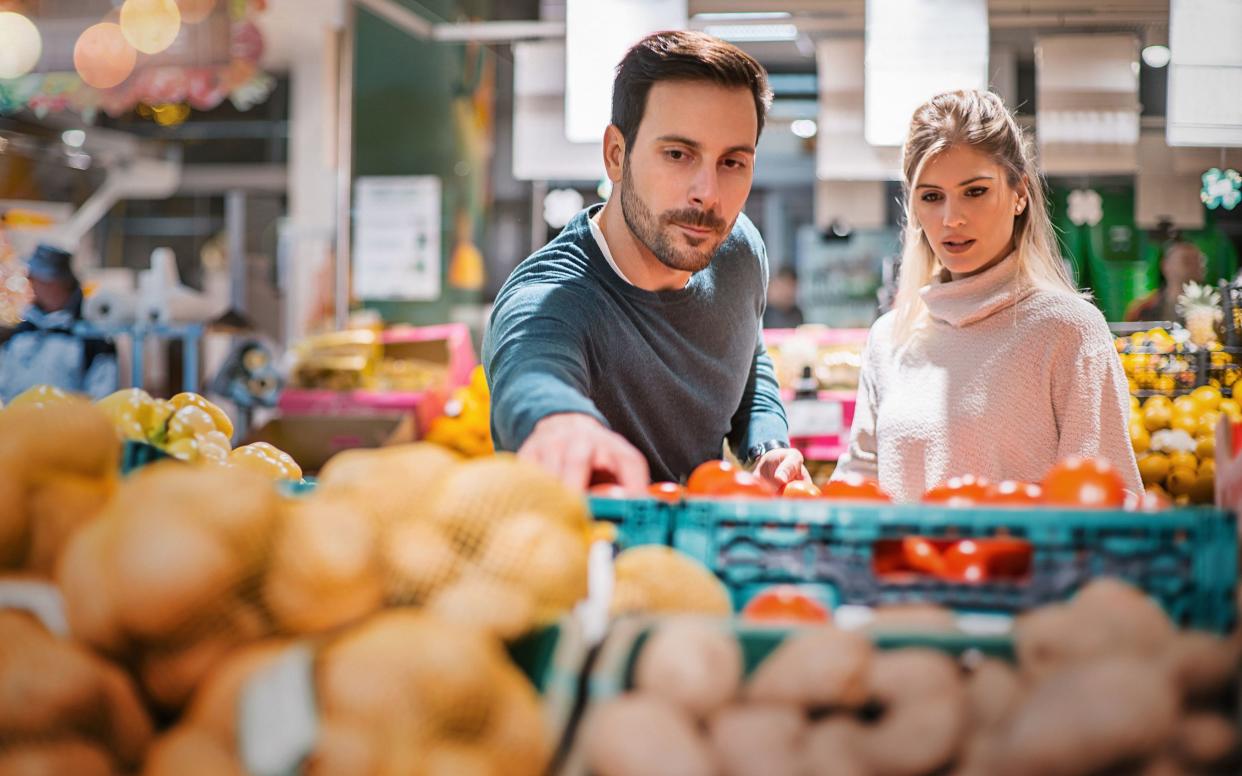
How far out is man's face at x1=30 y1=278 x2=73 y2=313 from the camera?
5.75m

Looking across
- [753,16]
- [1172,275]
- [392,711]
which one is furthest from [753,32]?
[392,711]

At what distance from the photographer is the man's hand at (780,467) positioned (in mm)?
2051

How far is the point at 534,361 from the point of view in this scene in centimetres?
171

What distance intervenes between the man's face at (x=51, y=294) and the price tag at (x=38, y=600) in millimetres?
5322

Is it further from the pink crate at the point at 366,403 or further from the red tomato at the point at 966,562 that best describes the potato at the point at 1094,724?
the pink crate at the point at 366,403

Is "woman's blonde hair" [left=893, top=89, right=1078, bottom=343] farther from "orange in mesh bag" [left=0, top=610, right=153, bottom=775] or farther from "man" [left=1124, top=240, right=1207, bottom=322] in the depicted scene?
"man" [left=1124, top=240, right=1207, bottom=322]

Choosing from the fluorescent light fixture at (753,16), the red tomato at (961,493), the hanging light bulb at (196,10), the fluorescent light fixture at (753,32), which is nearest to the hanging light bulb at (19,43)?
the hanging light bulb at (196,10)

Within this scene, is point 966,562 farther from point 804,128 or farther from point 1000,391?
point 804,128

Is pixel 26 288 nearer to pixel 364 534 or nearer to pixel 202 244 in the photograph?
pixel 364 534

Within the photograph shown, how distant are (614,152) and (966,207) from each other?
770 millimetres

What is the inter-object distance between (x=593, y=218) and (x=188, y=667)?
1.56 meters

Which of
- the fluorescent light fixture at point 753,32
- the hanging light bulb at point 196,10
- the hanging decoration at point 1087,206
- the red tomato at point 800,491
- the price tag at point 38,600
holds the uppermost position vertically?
the fluorescent light fixture at point 753,32

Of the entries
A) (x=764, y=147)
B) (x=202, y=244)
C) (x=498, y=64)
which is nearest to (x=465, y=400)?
(x=498, y=64)

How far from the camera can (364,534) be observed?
3.17 feet
